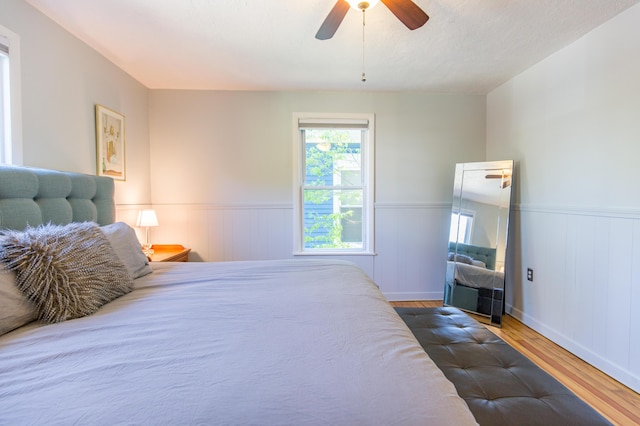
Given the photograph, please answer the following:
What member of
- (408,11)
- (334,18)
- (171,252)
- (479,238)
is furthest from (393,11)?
(171,252)

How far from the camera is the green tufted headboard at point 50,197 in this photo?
56.4 inches

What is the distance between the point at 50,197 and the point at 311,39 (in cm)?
194

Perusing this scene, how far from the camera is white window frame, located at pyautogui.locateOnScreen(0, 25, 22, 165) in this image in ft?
5.49

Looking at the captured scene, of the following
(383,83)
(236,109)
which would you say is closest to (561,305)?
(383,83)

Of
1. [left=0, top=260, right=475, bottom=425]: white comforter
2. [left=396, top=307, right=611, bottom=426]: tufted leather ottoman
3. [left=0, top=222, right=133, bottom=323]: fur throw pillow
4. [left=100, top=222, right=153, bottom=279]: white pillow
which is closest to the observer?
[left=0, top=260, right=475, bottom=425]: white comforter

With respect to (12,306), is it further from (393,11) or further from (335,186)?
(335,186)

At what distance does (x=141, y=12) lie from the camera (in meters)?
1.90

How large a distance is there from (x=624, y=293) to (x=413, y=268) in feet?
5.66

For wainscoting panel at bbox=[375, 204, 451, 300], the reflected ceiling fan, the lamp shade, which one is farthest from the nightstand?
the reflected ceiling fan

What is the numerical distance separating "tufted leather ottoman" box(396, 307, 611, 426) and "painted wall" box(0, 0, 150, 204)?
2474 millimetres

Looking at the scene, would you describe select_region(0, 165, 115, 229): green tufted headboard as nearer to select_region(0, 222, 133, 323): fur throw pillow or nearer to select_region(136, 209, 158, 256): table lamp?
select_region(0, 222, 133, 323): fur throw pillow

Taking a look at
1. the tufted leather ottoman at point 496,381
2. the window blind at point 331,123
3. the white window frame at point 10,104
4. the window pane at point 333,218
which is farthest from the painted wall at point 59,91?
the tufted leather ottoman at point 496,381

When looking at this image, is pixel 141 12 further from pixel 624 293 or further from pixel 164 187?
pixel 624 293

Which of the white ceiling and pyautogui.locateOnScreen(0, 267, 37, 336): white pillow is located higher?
the white ceiling
